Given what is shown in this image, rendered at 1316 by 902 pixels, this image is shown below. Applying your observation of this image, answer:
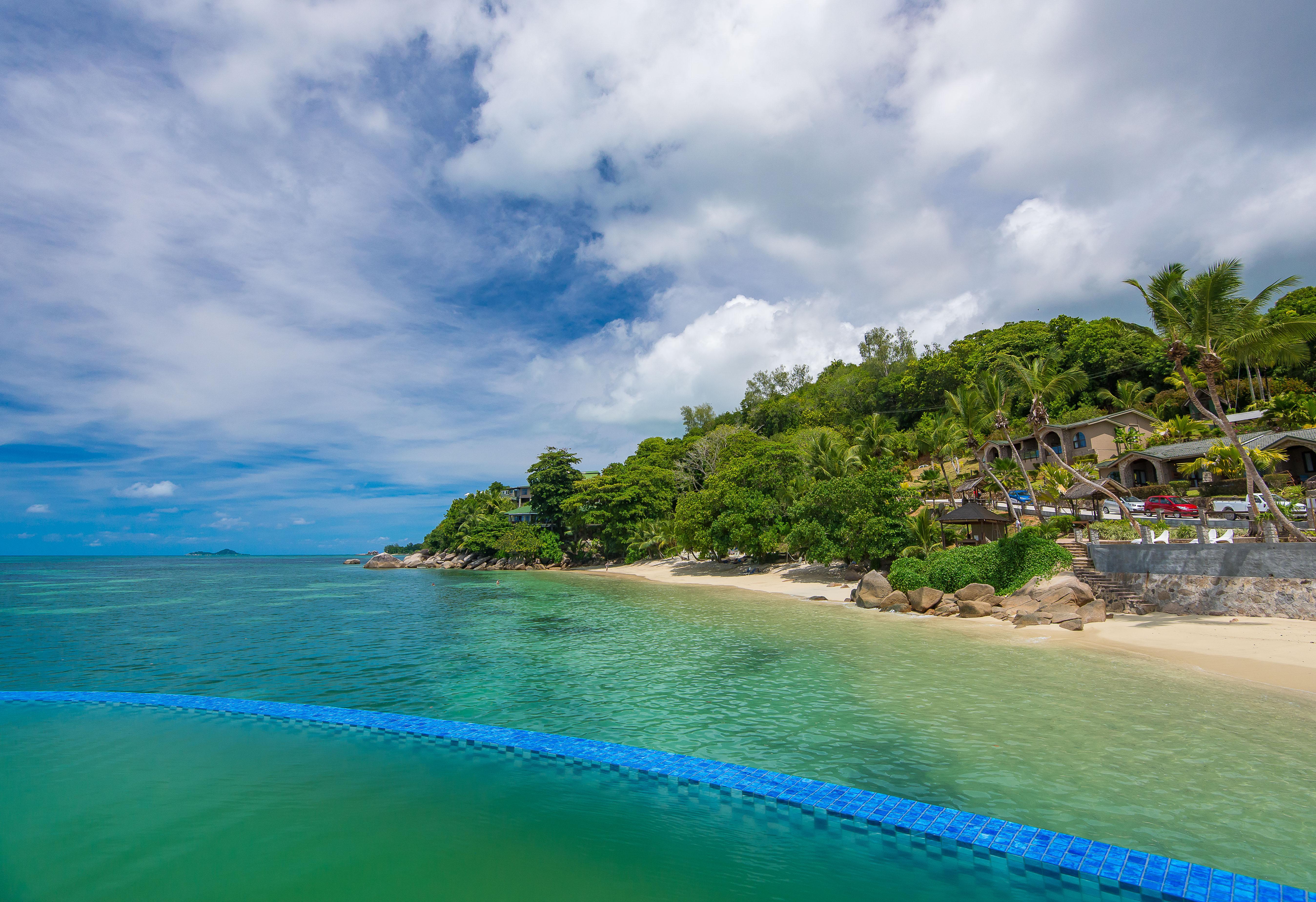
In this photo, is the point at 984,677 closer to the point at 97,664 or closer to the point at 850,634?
the point at 850,634

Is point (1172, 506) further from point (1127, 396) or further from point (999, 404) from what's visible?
point (1127, 396)

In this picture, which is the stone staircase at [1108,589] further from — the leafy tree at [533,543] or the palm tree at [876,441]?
the leafy tree at [533,543]

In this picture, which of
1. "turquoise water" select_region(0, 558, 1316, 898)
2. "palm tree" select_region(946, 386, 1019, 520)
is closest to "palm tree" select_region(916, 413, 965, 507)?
"palm tree" select_region(946, 386, 1019, 520)

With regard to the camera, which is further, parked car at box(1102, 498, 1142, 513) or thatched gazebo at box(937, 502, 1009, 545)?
parked car at box(1102, 498, 1142, 513)

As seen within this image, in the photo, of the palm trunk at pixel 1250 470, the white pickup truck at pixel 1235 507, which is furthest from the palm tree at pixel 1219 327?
the white pickup truck at pixel 1235 507

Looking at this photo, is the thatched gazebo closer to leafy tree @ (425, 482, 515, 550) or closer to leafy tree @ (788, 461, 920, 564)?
leafy tree @ (788, 461, 920, 564)
